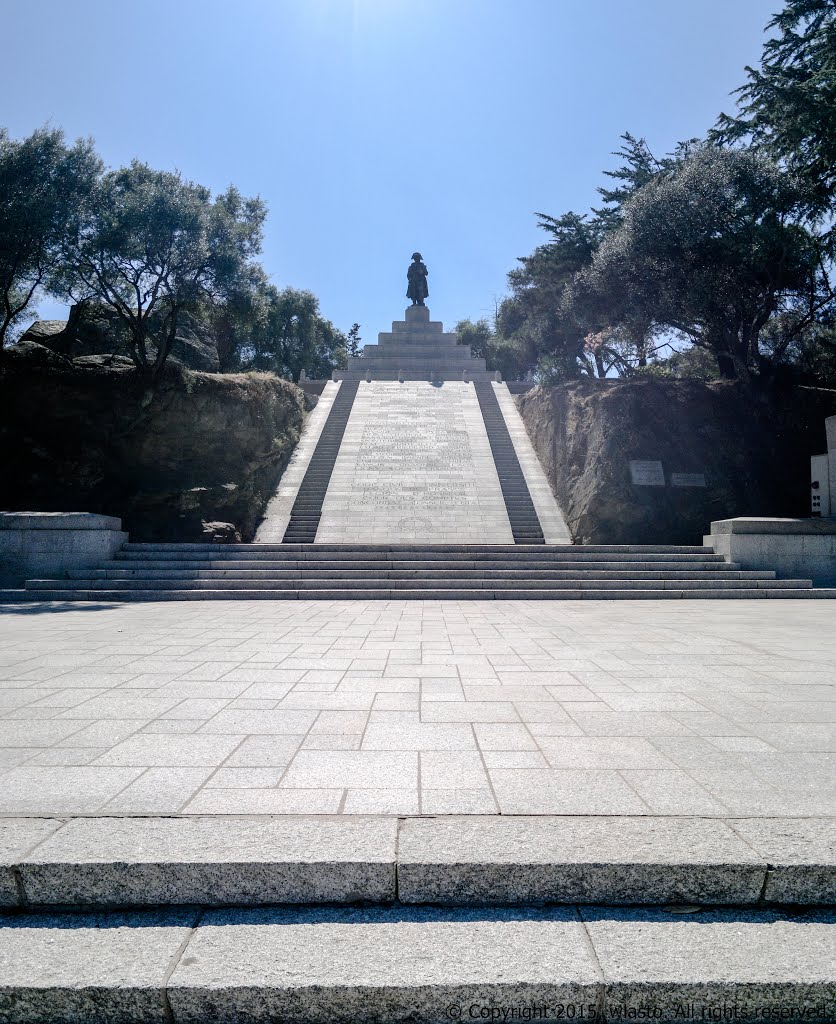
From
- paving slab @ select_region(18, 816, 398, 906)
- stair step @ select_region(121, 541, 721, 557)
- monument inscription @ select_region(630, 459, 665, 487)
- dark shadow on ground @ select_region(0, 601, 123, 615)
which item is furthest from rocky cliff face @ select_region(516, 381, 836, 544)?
paving slab @ select_region(18, 816, 398, 906)

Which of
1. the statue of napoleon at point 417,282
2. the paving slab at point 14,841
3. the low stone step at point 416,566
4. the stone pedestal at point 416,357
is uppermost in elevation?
the statue of napoleon at point 417,282

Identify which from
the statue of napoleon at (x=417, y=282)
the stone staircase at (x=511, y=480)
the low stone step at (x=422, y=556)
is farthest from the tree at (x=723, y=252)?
the statue of napoleon at (x=417, y=282)

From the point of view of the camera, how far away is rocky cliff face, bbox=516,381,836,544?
1606cm

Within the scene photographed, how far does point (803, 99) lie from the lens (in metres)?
13.8

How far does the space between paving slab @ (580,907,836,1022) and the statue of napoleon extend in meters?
40.3

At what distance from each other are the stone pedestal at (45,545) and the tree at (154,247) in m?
6.89

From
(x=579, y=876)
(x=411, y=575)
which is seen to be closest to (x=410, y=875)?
(x=579, y=876)

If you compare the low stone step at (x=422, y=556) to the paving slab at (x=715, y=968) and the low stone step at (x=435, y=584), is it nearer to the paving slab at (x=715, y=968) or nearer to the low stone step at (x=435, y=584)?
the low stone step at (x=435, y=584)

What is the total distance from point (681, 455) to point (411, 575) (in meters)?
9.83

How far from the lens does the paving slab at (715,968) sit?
1.95 metres

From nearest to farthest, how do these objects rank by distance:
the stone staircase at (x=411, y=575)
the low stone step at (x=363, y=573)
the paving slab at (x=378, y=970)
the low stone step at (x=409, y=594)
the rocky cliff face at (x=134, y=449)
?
1. the paving slab at (x=378, y=970)
2. the low stone step at (x=409, y=594)
3. the stone staircase at (x=411, y=575)
4. the low stone step at (x=363, y=573)
5. the rocky cliff face at (x=134, y=449)

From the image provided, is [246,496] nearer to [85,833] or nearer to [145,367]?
[145,367]

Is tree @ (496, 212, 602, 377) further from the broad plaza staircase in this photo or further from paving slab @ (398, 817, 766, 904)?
paving slab @ (398, 817, 766, 904)

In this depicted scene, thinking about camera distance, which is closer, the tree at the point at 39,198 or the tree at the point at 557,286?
the tree at the point at 39,198
